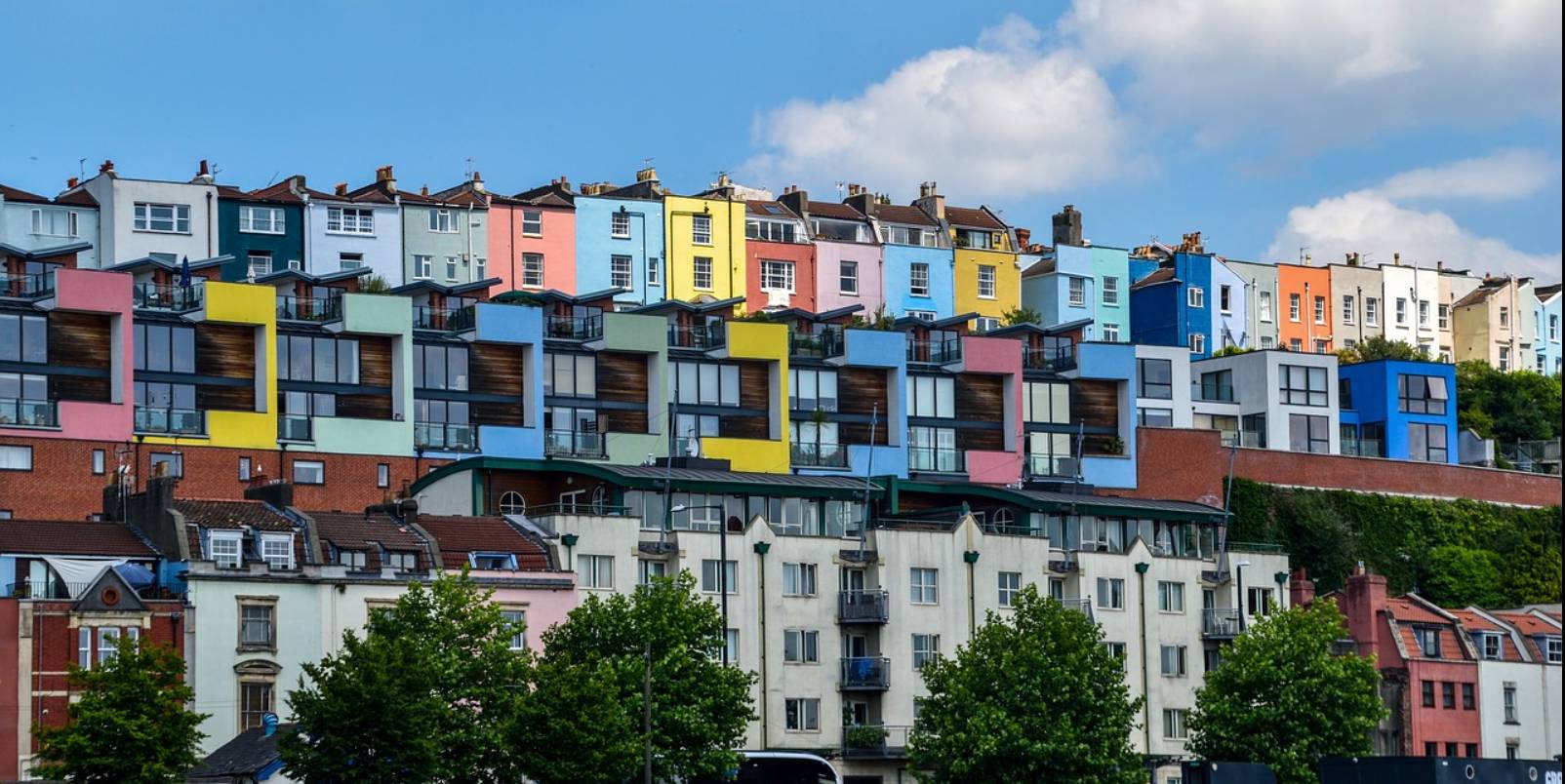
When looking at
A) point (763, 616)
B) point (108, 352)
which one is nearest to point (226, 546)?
point (763, 616)

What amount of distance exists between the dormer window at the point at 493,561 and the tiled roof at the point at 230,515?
22.9ft

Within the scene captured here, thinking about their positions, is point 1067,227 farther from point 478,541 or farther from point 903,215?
point 478,541

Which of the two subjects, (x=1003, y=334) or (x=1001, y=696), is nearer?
(x=1001, y=696)

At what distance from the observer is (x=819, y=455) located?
5404 inches

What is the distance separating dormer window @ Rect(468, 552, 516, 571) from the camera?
104188 millimetres

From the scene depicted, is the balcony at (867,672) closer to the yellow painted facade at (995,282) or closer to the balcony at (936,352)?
the balcony at (936,352)

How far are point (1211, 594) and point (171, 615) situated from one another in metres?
48.6

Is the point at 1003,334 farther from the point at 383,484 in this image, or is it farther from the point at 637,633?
the point at 637,633

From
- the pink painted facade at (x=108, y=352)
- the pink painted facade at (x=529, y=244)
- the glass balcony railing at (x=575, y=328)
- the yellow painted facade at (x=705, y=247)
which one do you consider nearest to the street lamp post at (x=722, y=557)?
the glass balcony railing at (x=575, y=328)

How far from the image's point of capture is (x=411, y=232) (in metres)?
150

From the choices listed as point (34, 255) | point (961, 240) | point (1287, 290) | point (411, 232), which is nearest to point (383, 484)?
point (34, 255)

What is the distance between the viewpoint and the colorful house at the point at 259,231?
142 metres

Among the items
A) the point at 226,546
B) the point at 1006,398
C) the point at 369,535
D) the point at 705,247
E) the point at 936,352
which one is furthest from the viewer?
the point at 705,247

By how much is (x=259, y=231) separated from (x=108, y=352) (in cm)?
2325
